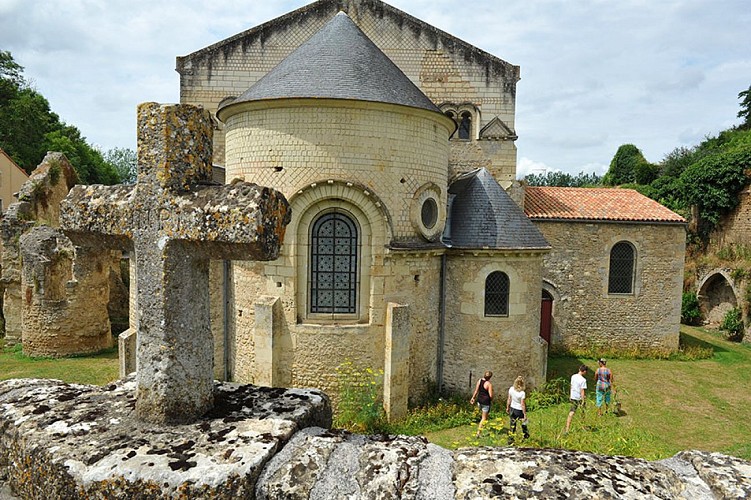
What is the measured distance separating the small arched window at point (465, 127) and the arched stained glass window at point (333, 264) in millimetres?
7832

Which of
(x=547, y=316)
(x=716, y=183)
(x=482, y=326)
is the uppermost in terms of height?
(x=716, y=183)

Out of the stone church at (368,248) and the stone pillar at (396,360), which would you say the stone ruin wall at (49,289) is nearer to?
the stone church at (368,248)

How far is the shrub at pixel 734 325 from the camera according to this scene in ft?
60.5

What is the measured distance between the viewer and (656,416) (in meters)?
10.8

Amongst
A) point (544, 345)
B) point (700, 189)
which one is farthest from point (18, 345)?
point (700, 189)

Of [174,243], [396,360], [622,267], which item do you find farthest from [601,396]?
[174,243]

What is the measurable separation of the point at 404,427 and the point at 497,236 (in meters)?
4.88

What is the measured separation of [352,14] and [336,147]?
323 inches

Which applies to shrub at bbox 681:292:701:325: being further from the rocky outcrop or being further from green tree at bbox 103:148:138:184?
green tree at bbox 103:148:138:184

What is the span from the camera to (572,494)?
1917mm

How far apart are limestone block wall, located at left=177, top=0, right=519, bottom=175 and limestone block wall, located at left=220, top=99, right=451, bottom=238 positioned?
242 inches

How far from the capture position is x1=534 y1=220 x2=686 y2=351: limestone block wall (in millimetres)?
15664

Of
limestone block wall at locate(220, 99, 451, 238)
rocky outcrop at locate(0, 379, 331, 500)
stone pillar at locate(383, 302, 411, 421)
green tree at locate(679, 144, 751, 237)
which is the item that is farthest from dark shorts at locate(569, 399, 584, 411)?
green tree at locate(679, 144, 751, 237)

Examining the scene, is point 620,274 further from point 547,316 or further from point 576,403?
point 576,403
